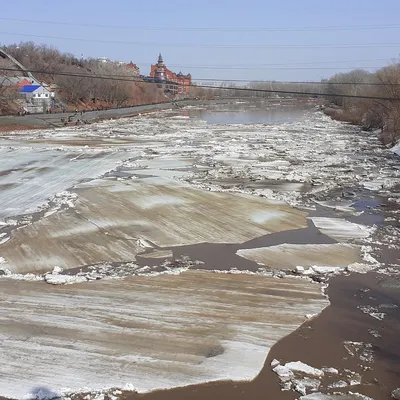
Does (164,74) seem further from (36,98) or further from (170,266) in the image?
(170,266)

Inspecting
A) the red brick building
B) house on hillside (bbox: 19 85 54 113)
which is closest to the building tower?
the red brick building

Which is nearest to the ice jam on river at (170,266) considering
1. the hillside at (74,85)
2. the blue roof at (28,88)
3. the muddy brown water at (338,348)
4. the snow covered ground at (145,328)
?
the snow covered ground at (145,328)

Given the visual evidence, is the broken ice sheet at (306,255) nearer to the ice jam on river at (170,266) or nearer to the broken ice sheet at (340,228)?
the ice jam on river at (170,266)

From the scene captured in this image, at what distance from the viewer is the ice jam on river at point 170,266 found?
19.4ft

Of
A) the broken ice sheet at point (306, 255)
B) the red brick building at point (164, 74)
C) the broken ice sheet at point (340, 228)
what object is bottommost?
the broken ice sheet at point (306, 255)

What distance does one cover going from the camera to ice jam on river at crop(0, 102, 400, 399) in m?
5.92

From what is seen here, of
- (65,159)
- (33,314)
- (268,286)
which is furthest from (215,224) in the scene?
(65,159)

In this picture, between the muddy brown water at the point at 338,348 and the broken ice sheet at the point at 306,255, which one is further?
the broken ice sheet at the point at 306,255

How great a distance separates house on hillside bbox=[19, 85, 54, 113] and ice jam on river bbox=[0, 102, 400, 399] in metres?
40.5

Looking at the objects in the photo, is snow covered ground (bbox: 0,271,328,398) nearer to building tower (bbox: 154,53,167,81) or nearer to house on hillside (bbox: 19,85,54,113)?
house on hillside (bbox: 19,85,54,113)

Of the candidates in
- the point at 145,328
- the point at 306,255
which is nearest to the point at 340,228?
the point at 306,255

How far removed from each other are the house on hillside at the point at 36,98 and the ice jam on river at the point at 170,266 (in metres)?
40.5

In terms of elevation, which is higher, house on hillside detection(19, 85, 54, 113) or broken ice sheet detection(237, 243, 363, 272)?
house on hillside detection(19, 85, 54, 113)

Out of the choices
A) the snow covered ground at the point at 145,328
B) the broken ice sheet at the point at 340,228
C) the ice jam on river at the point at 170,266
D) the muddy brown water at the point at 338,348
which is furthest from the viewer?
the broken ice sheet at the point at 340,228
